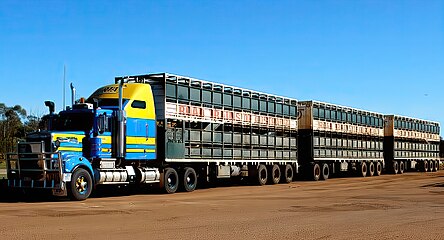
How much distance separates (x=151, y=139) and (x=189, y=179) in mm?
2888

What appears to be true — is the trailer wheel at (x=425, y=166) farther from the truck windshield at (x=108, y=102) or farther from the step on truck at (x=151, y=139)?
the truck windshield at (x=108, y=102)

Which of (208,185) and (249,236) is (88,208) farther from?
(208,185)

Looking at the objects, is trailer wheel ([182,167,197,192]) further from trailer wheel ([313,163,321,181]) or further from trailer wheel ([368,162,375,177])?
trailer wheel ([368,162,375,177])

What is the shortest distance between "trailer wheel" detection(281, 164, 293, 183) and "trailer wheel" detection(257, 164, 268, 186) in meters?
2.08

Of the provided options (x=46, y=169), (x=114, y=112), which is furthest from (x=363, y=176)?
(x=46, y=169)

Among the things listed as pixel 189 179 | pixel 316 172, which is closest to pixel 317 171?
pixel 316 172

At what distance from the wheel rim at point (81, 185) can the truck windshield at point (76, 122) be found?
74.1 inches

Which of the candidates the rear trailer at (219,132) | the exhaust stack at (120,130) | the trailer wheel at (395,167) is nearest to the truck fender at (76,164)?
the exhaust stack at (120,130)

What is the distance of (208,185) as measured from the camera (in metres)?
28.5

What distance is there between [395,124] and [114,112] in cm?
2948

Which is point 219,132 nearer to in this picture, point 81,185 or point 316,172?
point 81,185

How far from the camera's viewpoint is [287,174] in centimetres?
3147

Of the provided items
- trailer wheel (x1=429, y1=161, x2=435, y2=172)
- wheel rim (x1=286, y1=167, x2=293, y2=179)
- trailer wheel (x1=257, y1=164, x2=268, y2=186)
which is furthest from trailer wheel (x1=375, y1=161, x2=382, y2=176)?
trailer wheel (x1=257, y1=164, x2=268, y2=186)

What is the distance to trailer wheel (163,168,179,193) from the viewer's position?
22.8 meters
